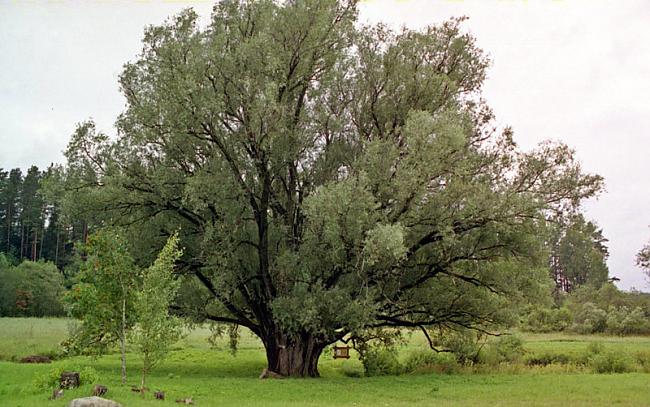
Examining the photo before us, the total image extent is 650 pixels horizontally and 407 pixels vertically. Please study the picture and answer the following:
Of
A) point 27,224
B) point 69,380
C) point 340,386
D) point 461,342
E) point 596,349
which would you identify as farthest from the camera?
point 27,224

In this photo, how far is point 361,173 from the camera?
78.1ft

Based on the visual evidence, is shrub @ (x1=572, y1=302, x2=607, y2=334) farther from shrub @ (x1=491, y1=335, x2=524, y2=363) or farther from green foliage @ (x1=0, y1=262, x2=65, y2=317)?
green foliage @ (x1=0, y1=262, x2=65, y2=317)

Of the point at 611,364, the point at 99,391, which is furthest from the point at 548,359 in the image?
the point at 99,391

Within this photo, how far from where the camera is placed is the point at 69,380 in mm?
20953

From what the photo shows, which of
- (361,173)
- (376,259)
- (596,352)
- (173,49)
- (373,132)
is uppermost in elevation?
(173,49)

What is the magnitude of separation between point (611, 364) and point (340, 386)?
17.5 metres

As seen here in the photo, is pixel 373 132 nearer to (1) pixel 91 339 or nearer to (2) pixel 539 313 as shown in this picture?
(1) pixel 91 339

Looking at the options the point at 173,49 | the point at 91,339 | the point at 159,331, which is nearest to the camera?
the point at 159,331

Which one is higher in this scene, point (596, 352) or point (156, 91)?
point (156, 91)

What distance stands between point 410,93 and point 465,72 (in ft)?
11.0

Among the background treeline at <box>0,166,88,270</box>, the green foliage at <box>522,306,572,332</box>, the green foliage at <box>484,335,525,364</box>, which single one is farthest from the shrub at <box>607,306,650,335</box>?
the background treeline at <box>0,166,88,270</box>

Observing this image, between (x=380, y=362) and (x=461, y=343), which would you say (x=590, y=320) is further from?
(x=380, y=362)

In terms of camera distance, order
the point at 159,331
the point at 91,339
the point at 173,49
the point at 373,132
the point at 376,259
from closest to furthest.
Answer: the point at 159,331 < the point at 376,259 < the point at 173,49 < the point at 91,339 < the point at 373,132

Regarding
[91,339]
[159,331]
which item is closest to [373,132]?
[159,331]
